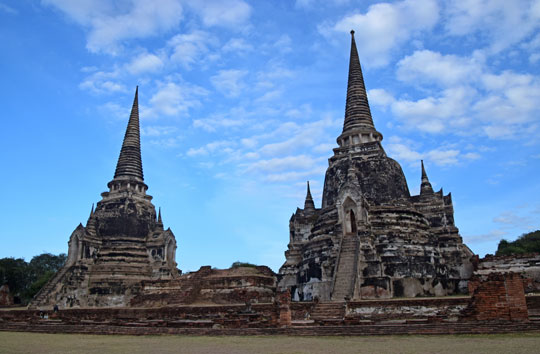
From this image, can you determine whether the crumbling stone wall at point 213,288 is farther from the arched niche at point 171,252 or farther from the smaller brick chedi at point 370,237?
the arched niche at point 171,252

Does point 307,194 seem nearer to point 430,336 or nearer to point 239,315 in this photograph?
point 239,315

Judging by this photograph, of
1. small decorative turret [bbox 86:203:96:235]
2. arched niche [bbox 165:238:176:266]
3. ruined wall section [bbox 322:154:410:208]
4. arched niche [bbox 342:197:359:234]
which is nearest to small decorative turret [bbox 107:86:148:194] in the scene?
small decorative turret [bbox 86:203:96:235]

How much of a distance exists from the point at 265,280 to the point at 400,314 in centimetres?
1285

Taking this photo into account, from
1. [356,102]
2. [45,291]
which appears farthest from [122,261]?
[356,102]

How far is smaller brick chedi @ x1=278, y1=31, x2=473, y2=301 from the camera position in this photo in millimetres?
21812

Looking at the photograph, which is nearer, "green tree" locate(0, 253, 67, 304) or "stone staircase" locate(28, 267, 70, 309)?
"stone staircase" locate(28, 267, 70, 309)

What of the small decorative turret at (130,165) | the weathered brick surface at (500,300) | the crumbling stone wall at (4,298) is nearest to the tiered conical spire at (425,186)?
the weathered brick surface at (500,300)

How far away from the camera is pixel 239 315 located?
569 inches

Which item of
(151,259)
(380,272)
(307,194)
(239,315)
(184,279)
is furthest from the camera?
(151,259)

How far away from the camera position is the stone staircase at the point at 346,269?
66.5ft

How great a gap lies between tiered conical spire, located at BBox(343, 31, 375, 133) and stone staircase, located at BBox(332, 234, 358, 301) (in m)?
9.64

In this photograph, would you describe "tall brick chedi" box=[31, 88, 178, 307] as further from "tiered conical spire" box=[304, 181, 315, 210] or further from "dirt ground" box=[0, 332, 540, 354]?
"dirt ground" box=[0, 332, 540, 354]

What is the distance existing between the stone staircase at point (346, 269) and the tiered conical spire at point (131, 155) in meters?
22.5

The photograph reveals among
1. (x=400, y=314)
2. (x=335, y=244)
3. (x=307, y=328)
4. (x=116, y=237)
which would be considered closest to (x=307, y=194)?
(x=335, y=244)
